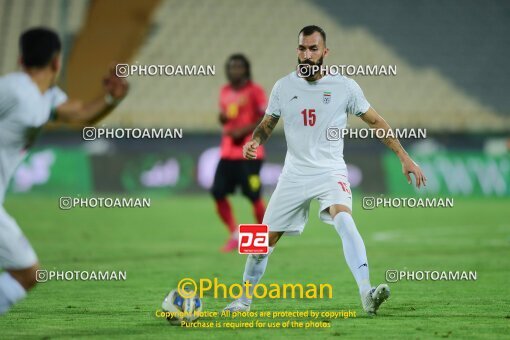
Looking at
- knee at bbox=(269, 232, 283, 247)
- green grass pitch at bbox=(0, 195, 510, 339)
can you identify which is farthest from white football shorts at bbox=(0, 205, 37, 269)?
knee at bbox=(269, 232, 283, 247)

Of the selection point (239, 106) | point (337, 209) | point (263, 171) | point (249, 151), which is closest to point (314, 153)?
point (337, 209)

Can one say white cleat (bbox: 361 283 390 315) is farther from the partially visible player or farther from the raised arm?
the partially visible player

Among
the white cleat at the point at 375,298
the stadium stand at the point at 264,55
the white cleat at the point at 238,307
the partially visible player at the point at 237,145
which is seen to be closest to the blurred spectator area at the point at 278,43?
the stadium stand at the point at 264,55

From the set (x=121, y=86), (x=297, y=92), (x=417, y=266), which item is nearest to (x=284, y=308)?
(x=297, y=92)

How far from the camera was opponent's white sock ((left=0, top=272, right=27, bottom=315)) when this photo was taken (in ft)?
19.5

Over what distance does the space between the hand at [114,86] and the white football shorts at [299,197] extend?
6.67 feet

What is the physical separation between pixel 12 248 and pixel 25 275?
215mm

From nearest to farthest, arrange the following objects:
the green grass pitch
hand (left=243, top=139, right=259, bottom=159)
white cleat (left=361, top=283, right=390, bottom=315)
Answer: the green grass pitch < white cleat (left=361, top=283, right=390, bottom=315) < hand (left=243, top=139, right=259, bottom=159)

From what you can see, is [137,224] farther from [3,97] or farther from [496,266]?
[3,97]

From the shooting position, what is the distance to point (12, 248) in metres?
5.86

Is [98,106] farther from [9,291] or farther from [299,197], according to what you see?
[299,197]

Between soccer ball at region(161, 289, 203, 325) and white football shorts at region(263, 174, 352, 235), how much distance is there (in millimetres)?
952

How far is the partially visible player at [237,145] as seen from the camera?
12781 mm

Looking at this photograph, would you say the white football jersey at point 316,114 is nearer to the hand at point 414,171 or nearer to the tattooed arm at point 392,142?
the tattooed arm at point 392,142
